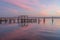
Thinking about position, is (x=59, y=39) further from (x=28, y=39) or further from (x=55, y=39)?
(x=28, y=39)

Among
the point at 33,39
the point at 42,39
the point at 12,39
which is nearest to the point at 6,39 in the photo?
the point at 12,39

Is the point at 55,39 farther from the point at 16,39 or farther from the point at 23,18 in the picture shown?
the point at 23,18

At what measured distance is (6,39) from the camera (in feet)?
43.0

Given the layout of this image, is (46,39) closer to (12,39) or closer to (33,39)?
(33,39)

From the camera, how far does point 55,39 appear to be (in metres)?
13.5

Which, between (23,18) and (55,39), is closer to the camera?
(55,39)

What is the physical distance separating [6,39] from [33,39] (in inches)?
116

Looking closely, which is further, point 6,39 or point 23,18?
point 23,18

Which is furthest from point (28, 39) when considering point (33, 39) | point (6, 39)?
point (6, 39)

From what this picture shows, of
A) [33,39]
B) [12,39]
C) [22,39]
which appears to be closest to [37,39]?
[33,39]

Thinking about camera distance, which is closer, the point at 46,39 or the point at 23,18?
the point at 46,39

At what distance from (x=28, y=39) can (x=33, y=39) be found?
0.56 metres

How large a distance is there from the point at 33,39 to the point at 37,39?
1.48 feet

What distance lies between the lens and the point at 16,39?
13.2 m
